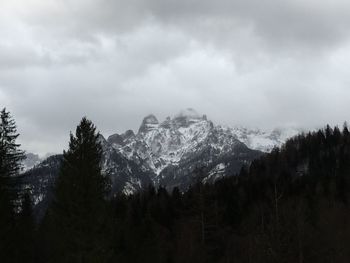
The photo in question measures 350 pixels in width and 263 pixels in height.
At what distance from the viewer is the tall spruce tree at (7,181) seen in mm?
32844

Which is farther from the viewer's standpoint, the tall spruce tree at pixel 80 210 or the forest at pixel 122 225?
the tall spruce tree at pixel 80 210

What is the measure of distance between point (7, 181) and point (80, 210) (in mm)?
5593

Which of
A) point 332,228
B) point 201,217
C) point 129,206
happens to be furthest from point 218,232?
point 129,206

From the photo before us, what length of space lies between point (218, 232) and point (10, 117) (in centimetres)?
3360

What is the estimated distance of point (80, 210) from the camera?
1475 inches

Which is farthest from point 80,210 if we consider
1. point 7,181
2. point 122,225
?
point 122,225

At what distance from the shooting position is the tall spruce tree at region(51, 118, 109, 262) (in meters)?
37.3

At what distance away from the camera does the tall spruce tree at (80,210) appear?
1469 inches

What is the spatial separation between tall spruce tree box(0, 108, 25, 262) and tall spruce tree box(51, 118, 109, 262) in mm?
3395

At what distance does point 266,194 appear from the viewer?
13462cm

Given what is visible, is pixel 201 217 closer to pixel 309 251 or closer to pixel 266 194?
pixel 309 251

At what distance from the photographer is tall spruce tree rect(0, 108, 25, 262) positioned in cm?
3284

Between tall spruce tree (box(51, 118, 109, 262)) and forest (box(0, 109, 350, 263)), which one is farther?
tall spruce tree (box(51, 118, 109, 262))

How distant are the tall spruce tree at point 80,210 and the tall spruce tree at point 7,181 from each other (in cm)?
340
